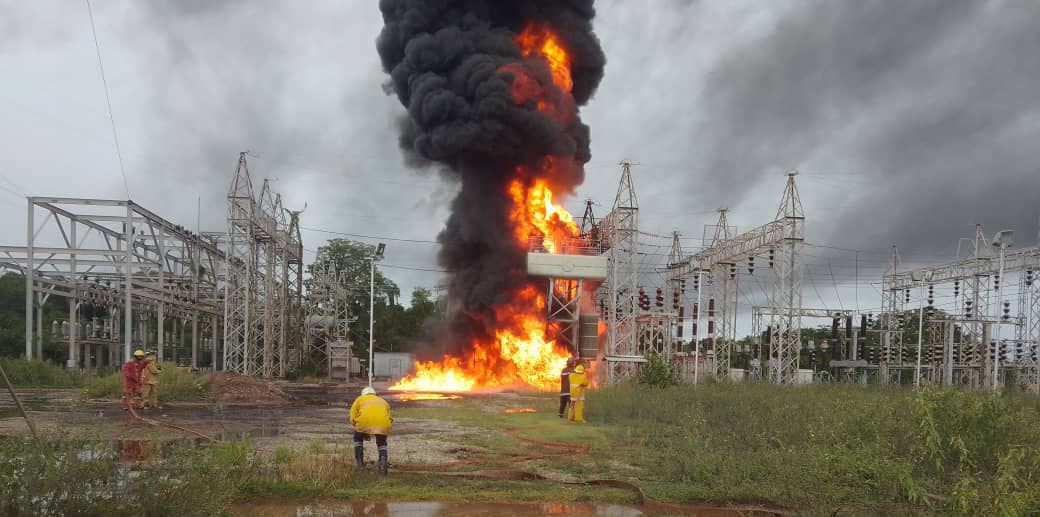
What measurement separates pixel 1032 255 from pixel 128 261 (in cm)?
4408

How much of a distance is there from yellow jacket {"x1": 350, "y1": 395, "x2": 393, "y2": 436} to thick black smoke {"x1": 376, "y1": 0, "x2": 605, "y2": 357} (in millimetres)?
23302

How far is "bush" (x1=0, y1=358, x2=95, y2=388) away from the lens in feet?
97.2

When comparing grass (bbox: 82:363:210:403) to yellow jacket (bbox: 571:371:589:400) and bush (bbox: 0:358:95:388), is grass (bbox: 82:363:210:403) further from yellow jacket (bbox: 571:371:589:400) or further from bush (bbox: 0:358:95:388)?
yellow jacket (bbox: 571:371:589:400)

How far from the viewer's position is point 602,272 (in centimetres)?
3528

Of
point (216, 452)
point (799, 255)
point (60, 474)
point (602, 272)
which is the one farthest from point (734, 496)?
point (799, 255)

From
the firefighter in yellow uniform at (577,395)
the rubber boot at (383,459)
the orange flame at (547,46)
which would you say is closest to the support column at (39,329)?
the firefighter in yellow uniform at (577,395)

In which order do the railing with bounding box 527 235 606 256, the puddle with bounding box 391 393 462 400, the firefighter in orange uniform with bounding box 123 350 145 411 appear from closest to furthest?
the firefighter in orange uniform with bounding box 123 350 145 411 → the puddle with bounding box 391 393 462 400 → the railing with bounding box 527 235 606 256

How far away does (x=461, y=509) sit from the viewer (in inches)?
372

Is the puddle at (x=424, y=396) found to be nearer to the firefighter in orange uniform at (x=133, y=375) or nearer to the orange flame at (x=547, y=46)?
the firefighter in orange uniform at (x=133, y=375)

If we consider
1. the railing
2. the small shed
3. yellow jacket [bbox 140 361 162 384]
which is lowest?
the small shed

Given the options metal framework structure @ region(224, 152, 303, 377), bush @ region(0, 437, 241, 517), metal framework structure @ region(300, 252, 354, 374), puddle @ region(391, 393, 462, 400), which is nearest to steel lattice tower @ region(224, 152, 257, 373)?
metal framework structure @ region(224, 152, 303, 377)

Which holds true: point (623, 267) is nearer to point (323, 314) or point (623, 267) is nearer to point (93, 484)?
point (323, 314)

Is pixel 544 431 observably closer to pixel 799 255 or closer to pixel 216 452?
pixel 216 452

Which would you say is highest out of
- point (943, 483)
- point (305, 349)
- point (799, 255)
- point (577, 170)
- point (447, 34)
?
point (447, 34)
